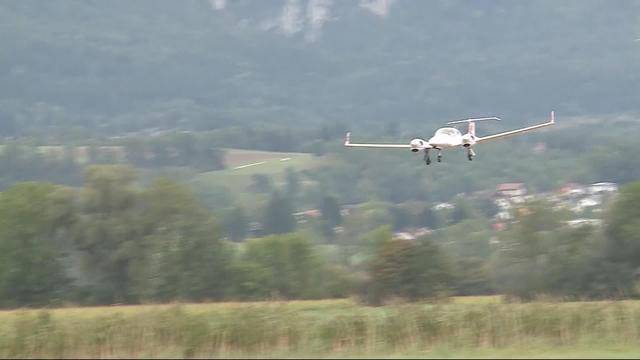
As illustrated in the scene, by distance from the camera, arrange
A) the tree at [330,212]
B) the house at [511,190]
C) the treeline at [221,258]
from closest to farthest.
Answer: the treeline at [221,258], the tree at [330,212], the house at [511,190]

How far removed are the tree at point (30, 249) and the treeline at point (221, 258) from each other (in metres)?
0.08

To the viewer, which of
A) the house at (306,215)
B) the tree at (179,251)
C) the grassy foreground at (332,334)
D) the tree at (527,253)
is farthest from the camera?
the house at (306,215)

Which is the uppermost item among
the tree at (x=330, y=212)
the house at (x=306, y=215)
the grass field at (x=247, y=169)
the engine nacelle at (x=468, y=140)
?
the engine nacelle at (x=468, y=140)

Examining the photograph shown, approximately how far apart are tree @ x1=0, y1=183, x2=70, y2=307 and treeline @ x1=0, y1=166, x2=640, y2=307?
8 centimetres

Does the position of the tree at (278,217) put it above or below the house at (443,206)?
above

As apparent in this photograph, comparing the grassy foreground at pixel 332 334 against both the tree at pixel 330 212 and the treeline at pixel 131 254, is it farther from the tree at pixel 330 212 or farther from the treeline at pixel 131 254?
the tree at pixel 330 212

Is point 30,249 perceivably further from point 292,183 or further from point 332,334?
point 292,183

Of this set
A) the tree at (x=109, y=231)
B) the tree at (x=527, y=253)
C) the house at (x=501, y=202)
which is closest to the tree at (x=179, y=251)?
the tree at (x=109, y=231)

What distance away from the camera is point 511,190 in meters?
130

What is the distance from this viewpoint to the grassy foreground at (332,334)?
30391 millimetres

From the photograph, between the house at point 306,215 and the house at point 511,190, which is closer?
the house at point 306,215

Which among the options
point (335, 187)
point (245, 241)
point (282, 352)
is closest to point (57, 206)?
point (245, 241)

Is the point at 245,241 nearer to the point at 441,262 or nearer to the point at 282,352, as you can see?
the point at 441,262

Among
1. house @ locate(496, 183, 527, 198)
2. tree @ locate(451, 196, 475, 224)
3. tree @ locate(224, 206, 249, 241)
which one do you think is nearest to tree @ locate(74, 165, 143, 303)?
tree @ locate(224, 206, 249, 241)
